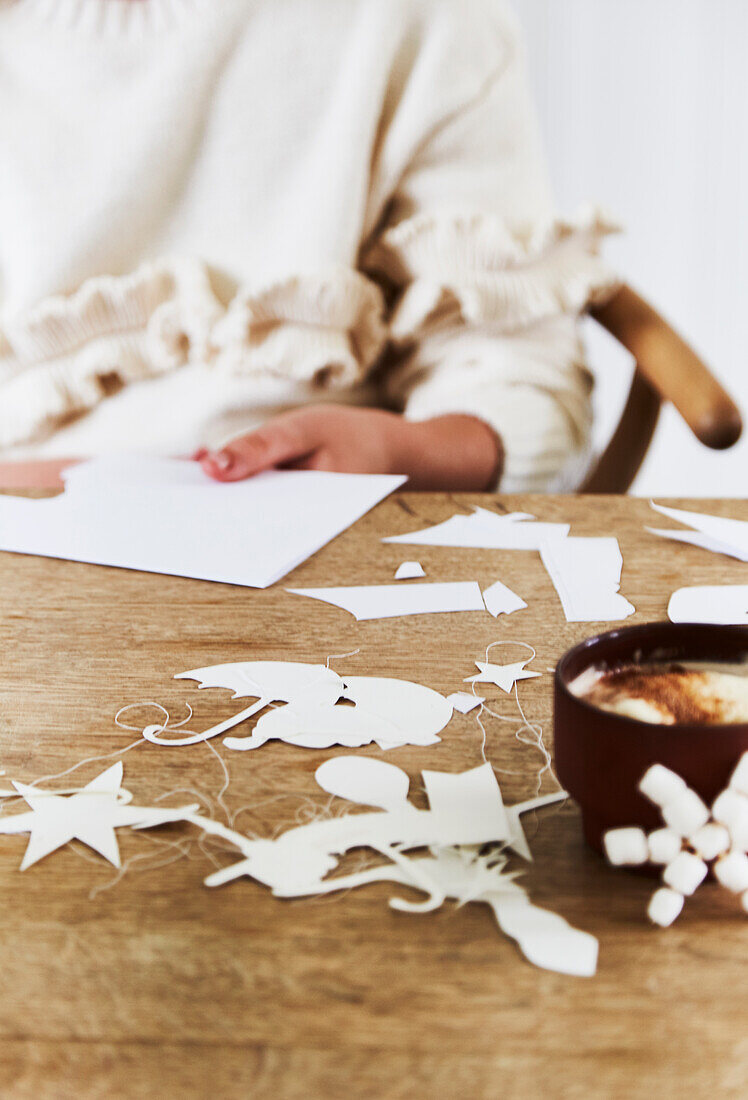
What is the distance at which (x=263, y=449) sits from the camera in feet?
2.06

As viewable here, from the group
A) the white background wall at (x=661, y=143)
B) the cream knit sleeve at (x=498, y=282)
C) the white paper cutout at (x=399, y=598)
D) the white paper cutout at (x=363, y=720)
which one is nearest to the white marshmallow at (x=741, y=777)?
the white paper cutout at (x=363, y=720)

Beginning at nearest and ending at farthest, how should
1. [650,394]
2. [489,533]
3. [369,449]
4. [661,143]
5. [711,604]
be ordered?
[711,604]
[489,533]
[369,449]
[650,394]
[661,143]

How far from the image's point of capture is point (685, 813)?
8.4 inches

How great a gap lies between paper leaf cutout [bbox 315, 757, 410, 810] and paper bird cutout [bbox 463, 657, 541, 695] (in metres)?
0.07

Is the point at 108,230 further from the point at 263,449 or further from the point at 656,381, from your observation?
the point at 656,381

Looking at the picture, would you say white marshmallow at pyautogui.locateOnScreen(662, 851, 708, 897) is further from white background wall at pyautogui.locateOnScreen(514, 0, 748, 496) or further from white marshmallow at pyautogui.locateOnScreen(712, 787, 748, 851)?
white background wall at pyautogui.locateOnScreen(514, 0, 748, 496)

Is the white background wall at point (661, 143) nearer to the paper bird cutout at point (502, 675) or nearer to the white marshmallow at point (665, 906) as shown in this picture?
the paper bird cutout at point (502, 675)

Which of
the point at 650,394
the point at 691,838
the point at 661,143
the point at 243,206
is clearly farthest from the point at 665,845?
the point at 661,143

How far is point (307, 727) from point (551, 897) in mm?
114

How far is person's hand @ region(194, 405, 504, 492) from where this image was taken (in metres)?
0.63

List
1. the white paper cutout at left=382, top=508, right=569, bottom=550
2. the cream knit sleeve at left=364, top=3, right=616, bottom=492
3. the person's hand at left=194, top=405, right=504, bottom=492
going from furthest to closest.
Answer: the cream knit sleeve at left=364, top=3, right=616, bottom=492, the person's hand at left=194, top=405, right=504, bottom=492, the white paper cutout at left=382, top=508, right=569, bottom=550

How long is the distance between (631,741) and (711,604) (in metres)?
0.23

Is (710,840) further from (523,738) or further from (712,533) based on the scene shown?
(712,533)

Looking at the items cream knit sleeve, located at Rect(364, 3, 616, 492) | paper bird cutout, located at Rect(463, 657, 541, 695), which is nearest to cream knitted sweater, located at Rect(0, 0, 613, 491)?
cream knit sleeve, located at Rect(364, 3, 616, 492)
